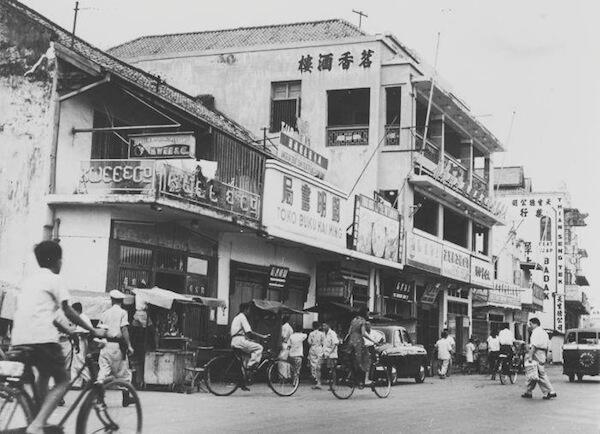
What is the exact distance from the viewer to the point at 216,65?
29344mm

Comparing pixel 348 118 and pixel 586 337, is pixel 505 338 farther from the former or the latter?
pixel 348 118

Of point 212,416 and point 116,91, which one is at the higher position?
point 116,91

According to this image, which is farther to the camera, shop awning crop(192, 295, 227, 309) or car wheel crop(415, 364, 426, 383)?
car wheel crop(415, 364, 426, 383)

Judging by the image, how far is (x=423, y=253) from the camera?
28812mm

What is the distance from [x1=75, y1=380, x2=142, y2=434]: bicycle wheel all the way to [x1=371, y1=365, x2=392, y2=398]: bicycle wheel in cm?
897

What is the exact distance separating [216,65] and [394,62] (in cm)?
656

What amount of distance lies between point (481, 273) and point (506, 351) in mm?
11906

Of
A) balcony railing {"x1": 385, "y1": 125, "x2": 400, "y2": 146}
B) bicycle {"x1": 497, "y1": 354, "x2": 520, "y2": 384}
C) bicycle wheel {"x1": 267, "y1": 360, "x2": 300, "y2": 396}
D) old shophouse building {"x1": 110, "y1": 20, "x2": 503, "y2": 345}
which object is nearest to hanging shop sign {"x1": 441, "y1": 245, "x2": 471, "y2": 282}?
old shophouse building {"x1": 110, "y1": 20, "x2": 503, "y2": 345}

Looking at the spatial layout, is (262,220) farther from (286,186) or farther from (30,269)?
(30,269)

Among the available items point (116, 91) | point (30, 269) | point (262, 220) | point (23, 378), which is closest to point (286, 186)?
point (262, 220)

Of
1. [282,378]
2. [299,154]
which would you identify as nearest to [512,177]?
[299,154]

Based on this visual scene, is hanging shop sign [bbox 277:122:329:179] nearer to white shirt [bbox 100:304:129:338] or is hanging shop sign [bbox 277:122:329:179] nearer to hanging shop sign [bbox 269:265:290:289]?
hanging shop sign [bbox 269:265:290:289]

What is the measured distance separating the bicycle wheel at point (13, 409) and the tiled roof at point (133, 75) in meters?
10.9

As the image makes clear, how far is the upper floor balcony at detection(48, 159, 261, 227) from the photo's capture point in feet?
52.5
